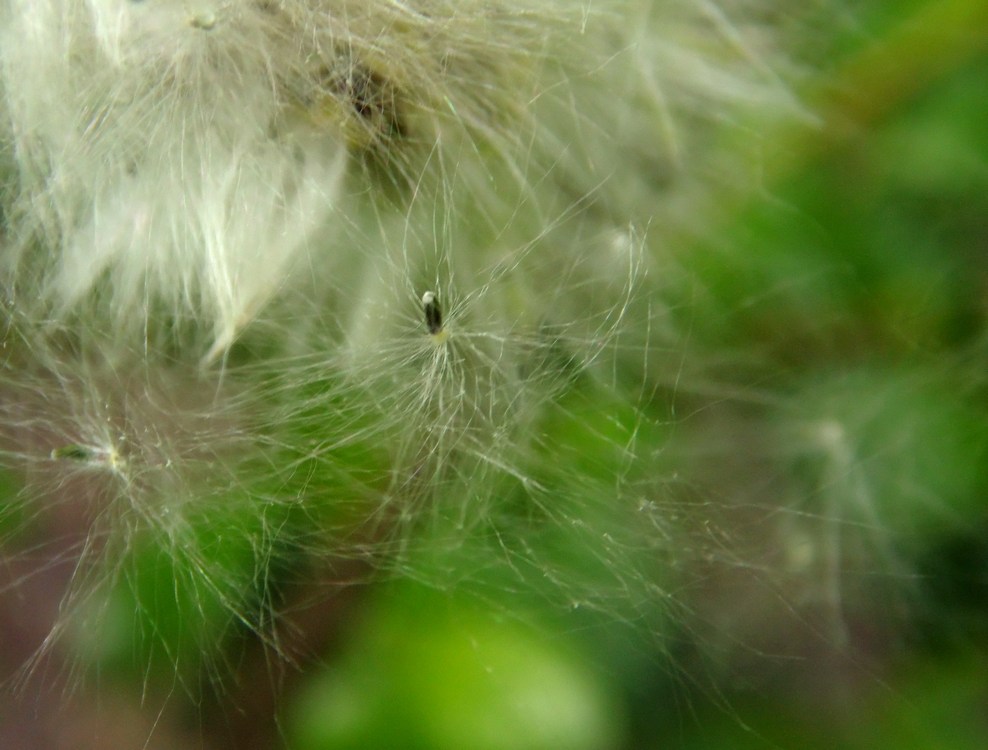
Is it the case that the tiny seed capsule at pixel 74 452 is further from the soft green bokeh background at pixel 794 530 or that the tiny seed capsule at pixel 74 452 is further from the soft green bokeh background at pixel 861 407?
the soft green bokeh background at pixel 861 407

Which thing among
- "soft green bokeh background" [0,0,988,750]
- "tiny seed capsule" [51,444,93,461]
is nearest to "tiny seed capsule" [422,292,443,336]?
"soft green bokeh background" [0,0,988,750]

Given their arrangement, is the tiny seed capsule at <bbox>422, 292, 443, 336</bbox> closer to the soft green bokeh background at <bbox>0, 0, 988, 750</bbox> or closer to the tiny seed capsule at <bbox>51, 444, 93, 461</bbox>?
the soft green bokeh background at <bbox>0, 0, 988, 750</bbox>

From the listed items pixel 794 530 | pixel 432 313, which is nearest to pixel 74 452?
pixel 432 313

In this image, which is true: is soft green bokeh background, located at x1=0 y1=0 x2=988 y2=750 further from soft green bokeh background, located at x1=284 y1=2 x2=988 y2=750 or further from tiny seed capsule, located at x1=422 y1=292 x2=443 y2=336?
tiny seed capsule, located at x1=422 y1=292 x2=443 y2=336

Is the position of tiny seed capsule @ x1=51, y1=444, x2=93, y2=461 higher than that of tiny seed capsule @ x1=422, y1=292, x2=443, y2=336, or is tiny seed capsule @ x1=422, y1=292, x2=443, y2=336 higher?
tiny seed capsule @ x1=422, y1=292, x2=443, y2=336

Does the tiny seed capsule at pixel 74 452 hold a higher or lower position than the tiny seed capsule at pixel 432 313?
lower

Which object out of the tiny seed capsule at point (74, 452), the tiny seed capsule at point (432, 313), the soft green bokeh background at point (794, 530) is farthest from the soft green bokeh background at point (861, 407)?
the tiny seed capsule at point (74, 452)

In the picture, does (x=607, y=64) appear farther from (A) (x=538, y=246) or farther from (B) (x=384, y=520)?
(B) (x=384, y=520)


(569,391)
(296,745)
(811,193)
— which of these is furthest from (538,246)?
(296,745)

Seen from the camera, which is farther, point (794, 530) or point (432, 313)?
point (794, 530)

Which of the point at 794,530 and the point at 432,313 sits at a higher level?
the point at 432,313

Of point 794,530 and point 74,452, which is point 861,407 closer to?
point 794,530

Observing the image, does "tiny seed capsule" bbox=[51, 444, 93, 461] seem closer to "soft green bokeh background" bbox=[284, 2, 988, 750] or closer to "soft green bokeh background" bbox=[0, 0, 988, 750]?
"soft green bokeh background" bbox=[0, 0, 988, 750]

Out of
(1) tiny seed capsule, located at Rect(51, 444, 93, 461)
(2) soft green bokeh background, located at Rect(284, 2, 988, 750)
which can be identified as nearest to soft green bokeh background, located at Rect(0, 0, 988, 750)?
(2) soft green bokeh background, located at Rect(284, 2, 988, 750)
